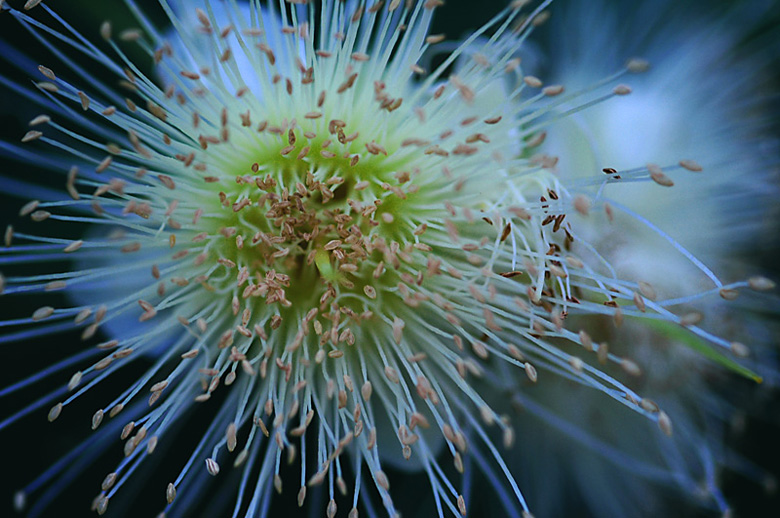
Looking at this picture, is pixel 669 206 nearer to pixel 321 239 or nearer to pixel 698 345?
pixel 698 345

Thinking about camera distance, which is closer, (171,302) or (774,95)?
(171,302)

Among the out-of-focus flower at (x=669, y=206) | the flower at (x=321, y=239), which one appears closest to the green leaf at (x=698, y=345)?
the flower at (x=321, y=239)

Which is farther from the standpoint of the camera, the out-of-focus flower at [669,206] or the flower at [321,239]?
the out-of-focus flower at [669,206]

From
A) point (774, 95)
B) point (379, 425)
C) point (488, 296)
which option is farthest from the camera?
point (774, 95)

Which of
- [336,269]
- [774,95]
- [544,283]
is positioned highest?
[774,95]

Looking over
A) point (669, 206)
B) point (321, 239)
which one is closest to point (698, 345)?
point (669, 206)

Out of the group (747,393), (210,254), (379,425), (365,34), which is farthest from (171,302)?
(747,393)

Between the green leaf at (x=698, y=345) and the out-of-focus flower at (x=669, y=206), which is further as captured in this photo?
the out-of-focus flower at (x=669, y=206)

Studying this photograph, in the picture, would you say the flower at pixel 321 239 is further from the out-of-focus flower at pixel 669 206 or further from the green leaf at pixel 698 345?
the out-of-focus flower at pixel 669 206

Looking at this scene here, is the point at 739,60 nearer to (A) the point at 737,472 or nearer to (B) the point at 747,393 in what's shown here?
(B) the point at 747,393
